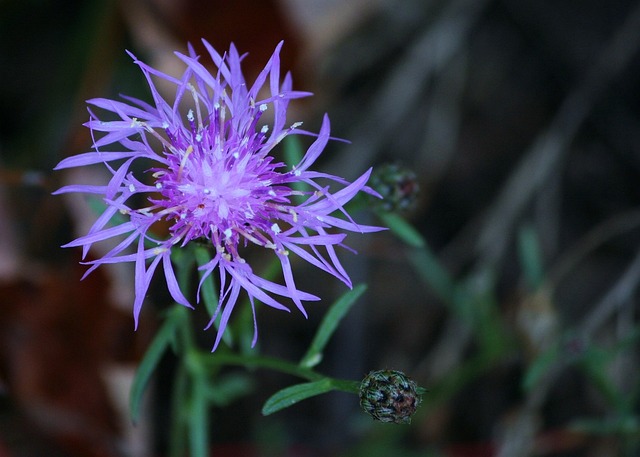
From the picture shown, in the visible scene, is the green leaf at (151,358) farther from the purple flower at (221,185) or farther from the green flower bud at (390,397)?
the green flower bud at (390,397)

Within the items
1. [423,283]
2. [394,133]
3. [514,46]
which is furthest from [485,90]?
[423,283]

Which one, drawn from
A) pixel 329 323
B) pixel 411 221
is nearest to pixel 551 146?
pixel 411 221

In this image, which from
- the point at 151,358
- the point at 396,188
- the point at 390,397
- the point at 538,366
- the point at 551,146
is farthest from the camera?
the point at 551,146

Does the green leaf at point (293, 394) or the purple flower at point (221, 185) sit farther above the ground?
the purple flower at point (221, 185)

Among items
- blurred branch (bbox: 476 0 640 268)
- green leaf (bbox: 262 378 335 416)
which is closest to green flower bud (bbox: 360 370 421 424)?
green leaf (bbox: 262 378 335 416)

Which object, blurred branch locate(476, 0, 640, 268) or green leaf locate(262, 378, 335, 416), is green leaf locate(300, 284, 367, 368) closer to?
green leaf locate(262, 378, 335, 416)

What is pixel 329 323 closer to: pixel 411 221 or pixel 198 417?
pixel 198 417

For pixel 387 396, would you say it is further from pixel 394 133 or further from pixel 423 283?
pixel 394 133

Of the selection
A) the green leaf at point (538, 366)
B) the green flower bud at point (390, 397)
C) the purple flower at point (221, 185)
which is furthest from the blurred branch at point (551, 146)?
the purple flower at point (221, 185)
